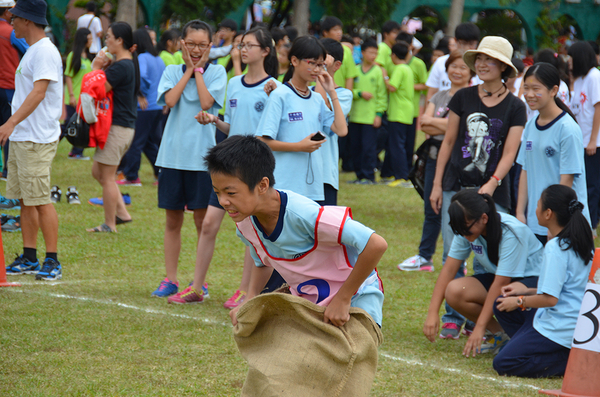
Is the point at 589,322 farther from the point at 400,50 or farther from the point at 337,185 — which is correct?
the point at 400,50

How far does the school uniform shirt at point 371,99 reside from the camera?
10.1 meters

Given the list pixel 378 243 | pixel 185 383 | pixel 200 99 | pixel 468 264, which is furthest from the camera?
pixel 468 264

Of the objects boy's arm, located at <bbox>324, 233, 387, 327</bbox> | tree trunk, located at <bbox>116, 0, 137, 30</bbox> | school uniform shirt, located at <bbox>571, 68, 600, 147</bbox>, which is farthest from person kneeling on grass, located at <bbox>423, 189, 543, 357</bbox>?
tree trunk, located at <bbox>116, 0, 137, 30</bbox>

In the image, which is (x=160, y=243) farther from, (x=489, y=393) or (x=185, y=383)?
(x=489, y=393)

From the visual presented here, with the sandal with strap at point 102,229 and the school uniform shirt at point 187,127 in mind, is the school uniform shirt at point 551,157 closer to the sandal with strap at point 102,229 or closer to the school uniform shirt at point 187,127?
the school uniform shirt at point 187,127

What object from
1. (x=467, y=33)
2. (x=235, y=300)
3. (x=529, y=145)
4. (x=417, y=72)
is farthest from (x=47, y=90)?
(x=417, y=72)

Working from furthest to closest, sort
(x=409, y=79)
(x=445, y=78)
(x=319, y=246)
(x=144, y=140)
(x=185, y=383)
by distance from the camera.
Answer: (x=409, y=79)
(x=144, y=140)
(x=445, y=78)
(x=185, y=383)
(x=319, y=246)

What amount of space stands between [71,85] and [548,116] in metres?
8.21

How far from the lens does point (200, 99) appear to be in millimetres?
4980

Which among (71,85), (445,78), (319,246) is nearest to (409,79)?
(445,78)

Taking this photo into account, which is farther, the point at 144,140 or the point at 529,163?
the point at 144,140

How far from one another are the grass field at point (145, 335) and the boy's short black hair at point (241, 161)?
1.36 metres

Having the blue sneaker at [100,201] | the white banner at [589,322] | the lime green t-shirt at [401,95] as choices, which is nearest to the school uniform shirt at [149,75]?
the blue sneaker at [100,201]

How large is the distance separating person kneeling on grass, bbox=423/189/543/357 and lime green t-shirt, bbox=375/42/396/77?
7419 millimetres
